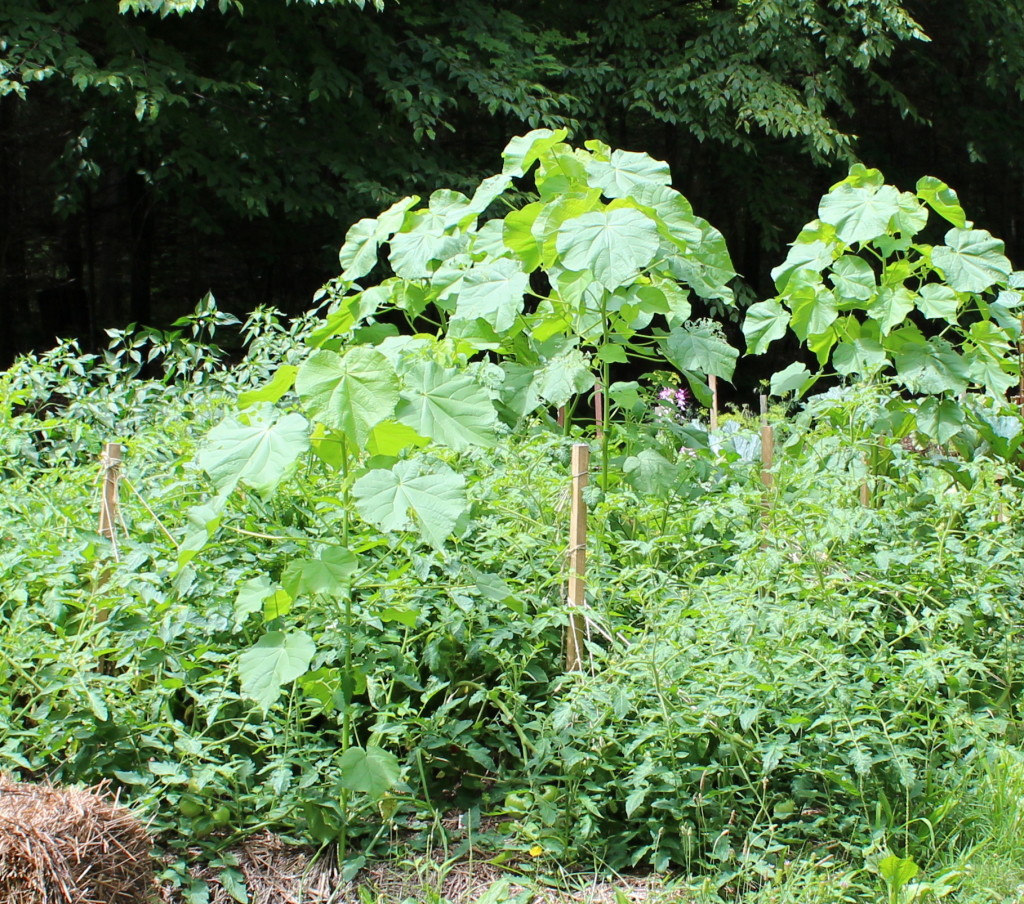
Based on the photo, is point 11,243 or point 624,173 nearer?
point 624,173

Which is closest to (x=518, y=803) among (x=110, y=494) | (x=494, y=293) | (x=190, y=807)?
(x=190, y=807)

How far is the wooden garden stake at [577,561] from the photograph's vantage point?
238 centimetres

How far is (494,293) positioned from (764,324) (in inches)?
45.1

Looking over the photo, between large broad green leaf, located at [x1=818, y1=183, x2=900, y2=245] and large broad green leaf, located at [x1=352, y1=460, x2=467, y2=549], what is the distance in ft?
5.92

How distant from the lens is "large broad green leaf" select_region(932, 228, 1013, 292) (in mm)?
3141

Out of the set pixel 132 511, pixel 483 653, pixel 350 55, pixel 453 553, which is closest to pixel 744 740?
pixel 483 653

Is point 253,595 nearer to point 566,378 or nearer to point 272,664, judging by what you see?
point 272,664

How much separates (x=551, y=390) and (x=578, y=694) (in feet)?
2.89

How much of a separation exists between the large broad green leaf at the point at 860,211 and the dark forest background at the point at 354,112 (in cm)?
485

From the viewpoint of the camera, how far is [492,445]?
1969 millimetres

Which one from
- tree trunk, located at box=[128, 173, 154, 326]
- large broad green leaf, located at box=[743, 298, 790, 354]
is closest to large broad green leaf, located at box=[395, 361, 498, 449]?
large broad green leaf, located at box=[743, 298, 790, 354]

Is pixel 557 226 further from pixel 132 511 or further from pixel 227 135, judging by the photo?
pixel 227 135

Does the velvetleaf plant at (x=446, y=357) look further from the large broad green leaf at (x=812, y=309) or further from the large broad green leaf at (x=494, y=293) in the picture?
the large broad green leaf at (x=812, y=309)

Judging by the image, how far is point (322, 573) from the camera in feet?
6.35
